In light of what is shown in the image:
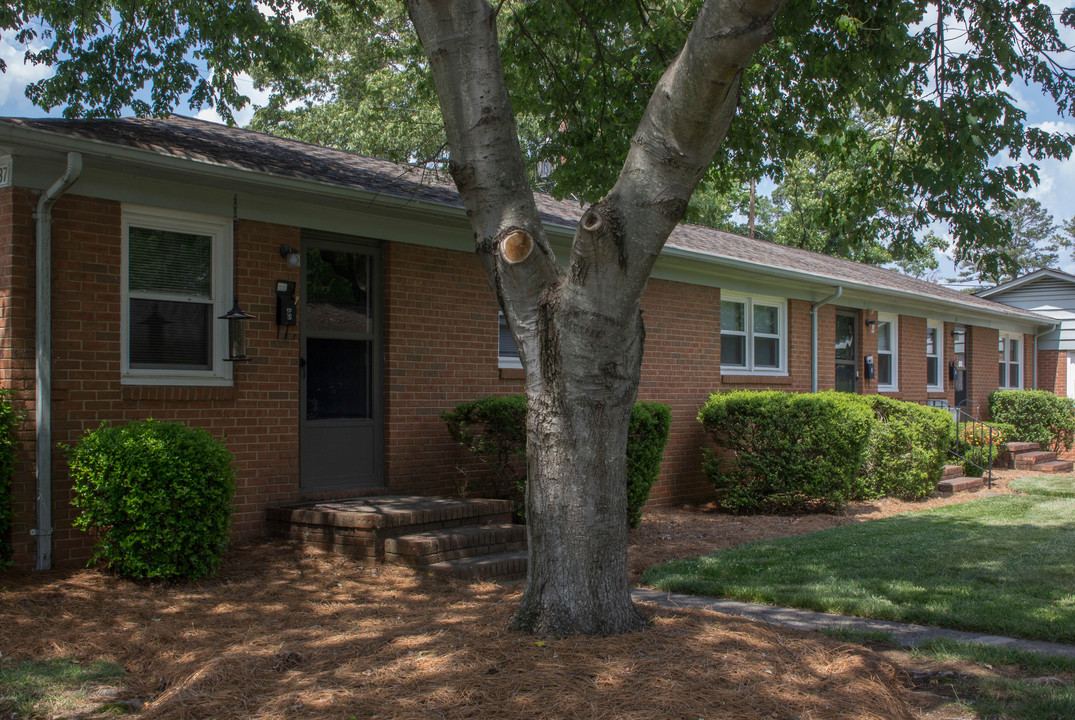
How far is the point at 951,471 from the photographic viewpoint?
14.6 meters

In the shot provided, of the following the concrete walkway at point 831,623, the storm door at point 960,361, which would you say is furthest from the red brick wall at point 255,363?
the storm door at point 960,361

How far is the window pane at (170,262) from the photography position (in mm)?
7508

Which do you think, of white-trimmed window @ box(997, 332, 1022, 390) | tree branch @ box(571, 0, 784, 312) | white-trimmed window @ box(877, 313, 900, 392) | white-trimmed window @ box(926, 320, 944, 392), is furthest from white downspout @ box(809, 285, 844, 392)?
Answer: tree branch @ box(571, 0, 784, 312)

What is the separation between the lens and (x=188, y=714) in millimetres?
4016

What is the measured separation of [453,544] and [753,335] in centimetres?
772

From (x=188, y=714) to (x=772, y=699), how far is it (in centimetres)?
259

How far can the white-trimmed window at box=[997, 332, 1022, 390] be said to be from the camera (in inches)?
867

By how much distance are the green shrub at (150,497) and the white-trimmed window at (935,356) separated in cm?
1599

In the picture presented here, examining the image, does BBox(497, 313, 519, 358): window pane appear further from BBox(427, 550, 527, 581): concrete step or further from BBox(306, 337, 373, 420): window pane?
BBox(427, 550, 527, 581): concrete step

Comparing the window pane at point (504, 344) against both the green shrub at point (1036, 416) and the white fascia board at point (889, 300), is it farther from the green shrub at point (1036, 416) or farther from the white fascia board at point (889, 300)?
the green shrub at point (1036, 416)

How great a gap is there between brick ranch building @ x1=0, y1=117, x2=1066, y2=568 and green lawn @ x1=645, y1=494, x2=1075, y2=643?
3.07 metres

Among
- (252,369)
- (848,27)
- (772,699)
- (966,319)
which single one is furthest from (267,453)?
(966,319)

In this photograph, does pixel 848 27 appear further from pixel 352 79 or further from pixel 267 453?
pixel 352 79

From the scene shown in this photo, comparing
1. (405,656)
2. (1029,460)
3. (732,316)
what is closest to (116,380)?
(405,656)
